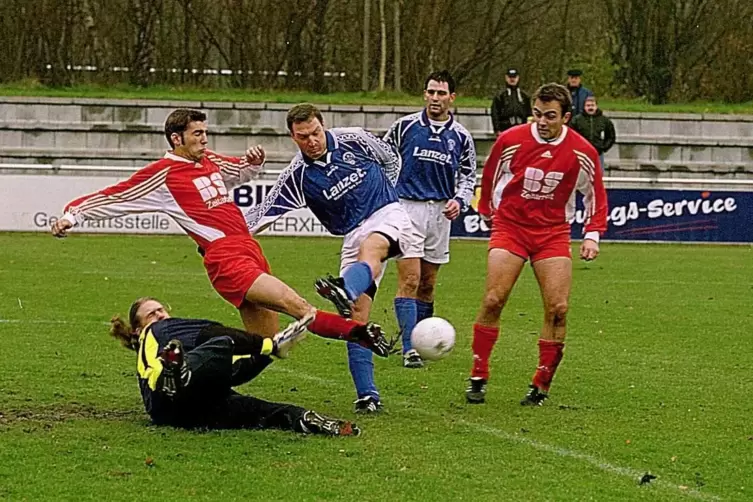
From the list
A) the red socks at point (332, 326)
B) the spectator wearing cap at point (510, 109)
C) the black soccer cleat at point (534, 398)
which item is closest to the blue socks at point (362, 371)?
the red socks at point (332, 326)

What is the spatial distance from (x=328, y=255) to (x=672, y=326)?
811 cm

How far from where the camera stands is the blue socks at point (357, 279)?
8.08 m

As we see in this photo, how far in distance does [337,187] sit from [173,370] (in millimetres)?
1972

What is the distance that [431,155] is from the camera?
11.5m

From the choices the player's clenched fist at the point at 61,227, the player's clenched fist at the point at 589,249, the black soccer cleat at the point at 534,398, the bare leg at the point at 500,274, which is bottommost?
the black soccer cleat at the point at 534,398

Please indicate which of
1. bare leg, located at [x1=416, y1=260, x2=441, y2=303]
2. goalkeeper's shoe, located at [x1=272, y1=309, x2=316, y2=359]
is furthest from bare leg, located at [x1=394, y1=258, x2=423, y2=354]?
goalkeeper's shoe, located at [x1=272, y1=309, x2=316, y2=359]

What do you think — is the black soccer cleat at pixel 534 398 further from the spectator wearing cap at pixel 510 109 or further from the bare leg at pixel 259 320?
the spectator wearing cap at pixel 510 109

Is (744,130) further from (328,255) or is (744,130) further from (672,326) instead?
(672,326)

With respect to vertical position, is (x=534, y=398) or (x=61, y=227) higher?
(x=61, y=227)

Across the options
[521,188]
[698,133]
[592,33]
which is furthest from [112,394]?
[592,33]

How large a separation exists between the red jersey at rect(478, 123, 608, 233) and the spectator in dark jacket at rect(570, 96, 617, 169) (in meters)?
16.1

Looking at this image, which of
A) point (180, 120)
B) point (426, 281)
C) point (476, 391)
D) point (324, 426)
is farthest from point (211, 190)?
point (426, 281)

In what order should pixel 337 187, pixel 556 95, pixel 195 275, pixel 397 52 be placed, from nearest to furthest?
pixel 337 187 → pixel 556 95 → pixel 195 275 → pixel 397 52

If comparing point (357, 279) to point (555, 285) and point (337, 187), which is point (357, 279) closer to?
point (337, 187)
